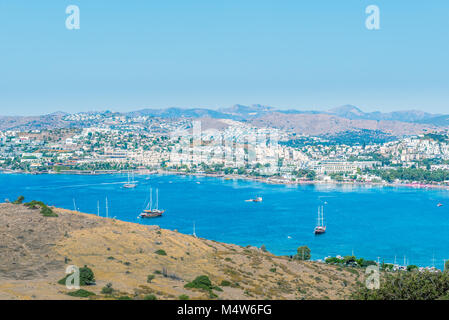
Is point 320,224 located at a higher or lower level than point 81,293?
lower

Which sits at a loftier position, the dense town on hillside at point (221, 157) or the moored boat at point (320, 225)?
the dense town on hillside at point (221, 157)

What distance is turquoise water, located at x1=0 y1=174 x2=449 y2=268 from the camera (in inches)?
986

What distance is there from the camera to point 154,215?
31891mm

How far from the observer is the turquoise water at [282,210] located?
25.0 m

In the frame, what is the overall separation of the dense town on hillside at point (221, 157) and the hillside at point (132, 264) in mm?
40956

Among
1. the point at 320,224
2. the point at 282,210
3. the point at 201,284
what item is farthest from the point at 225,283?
the point at 282,210

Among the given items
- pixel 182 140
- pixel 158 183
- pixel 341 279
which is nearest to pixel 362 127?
pixel 182 140

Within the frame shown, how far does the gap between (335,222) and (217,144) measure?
→ 149ft

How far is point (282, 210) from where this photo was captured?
34281mm

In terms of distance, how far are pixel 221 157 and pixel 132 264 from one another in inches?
2226
